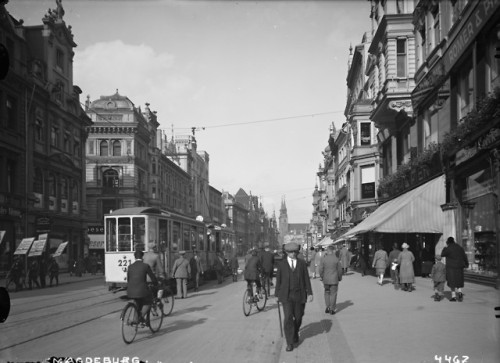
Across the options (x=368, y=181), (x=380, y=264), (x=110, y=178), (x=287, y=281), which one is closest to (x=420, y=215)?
(x=380, y=264)

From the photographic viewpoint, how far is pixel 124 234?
18.9 meters

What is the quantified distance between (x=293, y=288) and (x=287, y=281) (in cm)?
17

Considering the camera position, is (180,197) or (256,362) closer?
(256,362)

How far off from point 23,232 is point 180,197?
49.2 meters

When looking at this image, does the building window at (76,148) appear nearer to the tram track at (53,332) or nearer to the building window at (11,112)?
the building window at (11,112)

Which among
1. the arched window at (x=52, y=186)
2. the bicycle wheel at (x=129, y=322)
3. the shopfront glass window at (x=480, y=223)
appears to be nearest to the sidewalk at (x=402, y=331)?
the shopfront glass window at (x=480, y=223)

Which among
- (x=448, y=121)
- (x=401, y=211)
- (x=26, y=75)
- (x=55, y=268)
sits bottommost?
(x=55, y=268)

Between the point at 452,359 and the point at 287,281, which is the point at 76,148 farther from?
the point at 452,359

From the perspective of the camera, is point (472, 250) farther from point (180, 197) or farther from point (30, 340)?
point (180, 197)

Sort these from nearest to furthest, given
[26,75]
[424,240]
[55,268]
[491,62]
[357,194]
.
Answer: [491,62] → [424,240] → [55,268] → [26,75] → [357,194]

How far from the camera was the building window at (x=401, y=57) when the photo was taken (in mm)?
27444

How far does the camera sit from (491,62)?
15.9 metres

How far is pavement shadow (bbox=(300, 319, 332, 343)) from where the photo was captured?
32.2 feet

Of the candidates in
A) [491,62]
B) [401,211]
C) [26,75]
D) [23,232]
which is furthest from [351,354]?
[26,75]
